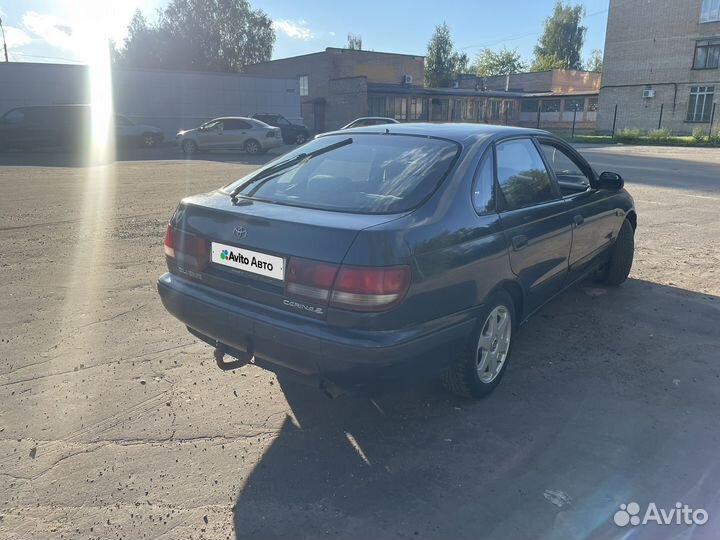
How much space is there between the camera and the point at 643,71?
43.3 meters

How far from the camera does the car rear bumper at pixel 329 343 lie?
8.40ft

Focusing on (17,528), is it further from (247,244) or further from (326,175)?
(326,175)

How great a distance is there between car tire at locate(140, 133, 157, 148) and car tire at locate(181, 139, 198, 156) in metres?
3.20

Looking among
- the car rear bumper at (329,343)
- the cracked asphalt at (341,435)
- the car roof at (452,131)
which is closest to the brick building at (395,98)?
the car roof at (452,131)

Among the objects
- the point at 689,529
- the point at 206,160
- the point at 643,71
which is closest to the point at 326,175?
the point at 689,529

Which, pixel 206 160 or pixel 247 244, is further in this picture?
pixel 206 160

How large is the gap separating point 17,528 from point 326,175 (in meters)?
2.38

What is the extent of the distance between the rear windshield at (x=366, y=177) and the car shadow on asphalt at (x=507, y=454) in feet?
4.07

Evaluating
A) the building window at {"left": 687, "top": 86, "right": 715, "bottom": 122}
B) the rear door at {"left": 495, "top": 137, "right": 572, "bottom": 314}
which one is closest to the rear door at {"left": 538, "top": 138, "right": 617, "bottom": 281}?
the rear door at {"left": 495, "top": 137, "right": 572, "bottom": 314}

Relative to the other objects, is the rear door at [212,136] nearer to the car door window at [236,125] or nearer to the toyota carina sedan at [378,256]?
the car door window at [236,125]

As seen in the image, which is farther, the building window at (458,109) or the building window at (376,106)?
the building window at (458,109)

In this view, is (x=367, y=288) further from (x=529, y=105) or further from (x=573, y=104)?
(x=529, y=105)

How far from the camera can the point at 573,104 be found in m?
52.1

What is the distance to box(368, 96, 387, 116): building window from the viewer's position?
43.3 metres
